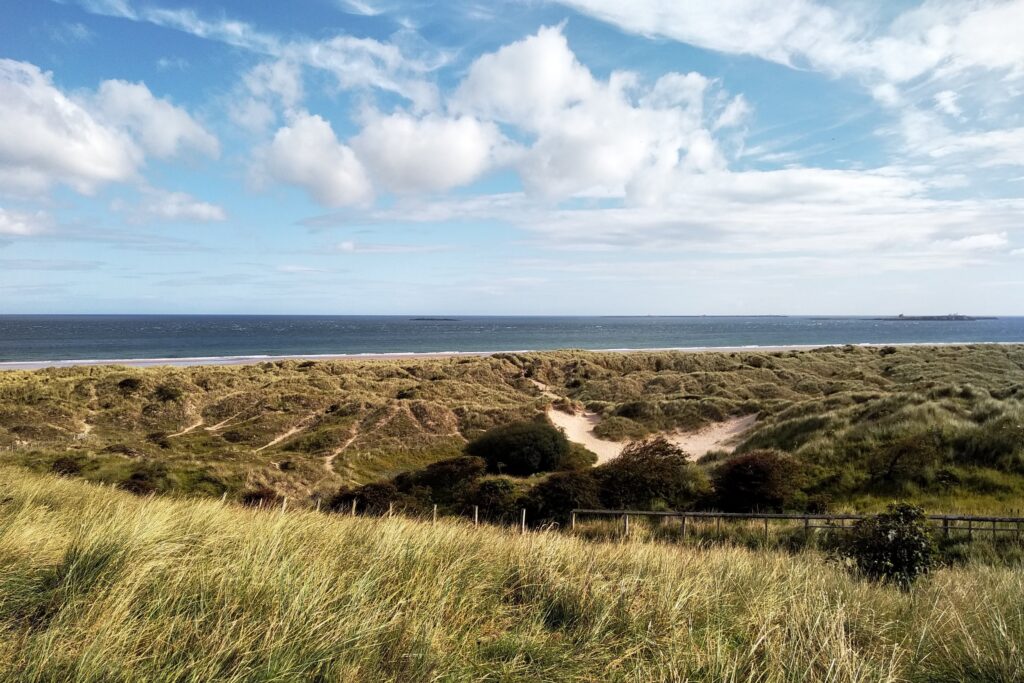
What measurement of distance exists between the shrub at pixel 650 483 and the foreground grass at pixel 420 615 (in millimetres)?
13294

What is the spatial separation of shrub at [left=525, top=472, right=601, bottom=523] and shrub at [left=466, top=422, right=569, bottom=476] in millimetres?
6637

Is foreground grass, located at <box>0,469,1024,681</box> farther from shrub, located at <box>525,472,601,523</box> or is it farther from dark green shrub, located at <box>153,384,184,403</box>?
dark green shrub, located at <box>153,384,184,403</box>

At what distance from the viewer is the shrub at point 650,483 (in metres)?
19.3

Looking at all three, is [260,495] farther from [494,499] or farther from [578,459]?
[578,459]

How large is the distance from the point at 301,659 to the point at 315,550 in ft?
7.31

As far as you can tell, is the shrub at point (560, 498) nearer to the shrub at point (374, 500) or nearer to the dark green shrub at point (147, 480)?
the shrub at point (374, 500)

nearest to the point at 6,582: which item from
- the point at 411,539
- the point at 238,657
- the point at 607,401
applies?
the point at 238,657

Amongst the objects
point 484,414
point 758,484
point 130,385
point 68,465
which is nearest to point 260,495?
point 68,465

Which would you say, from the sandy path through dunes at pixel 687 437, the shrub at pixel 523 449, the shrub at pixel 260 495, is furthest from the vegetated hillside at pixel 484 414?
the shrub at pixel 523 449

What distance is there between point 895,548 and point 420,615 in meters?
9.15

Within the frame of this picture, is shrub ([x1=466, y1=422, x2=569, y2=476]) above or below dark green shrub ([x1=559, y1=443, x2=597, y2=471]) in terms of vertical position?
above

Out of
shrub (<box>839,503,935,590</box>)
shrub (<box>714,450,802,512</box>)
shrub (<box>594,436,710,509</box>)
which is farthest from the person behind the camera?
shrub (<box>594,436,710,509</box>)

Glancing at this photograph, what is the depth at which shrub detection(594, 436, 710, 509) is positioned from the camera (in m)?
19.3

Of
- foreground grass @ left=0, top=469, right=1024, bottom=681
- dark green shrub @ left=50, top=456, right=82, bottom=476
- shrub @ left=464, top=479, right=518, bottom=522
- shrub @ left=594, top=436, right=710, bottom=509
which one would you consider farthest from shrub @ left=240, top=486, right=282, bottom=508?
foreground grass @ left=0, top=469, right=1024, bottom=681
